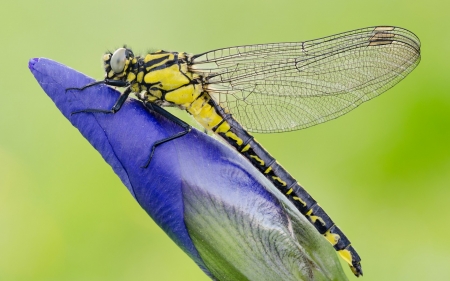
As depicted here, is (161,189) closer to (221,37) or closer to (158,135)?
(158,135)

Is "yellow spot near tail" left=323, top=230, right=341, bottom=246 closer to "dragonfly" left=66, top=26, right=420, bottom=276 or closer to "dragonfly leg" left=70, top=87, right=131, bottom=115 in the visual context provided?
"dragonfly" left=66, top=26, right=420, bottom=276

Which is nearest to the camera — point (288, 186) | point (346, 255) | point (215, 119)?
point (346, 255)

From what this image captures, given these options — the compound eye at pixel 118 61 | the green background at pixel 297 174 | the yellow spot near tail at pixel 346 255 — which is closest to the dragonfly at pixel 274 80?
the compound eye at pixel 118 61

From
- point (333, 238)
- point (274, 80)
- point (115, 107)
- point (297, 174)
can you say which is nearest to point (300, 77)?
point (274, 80)

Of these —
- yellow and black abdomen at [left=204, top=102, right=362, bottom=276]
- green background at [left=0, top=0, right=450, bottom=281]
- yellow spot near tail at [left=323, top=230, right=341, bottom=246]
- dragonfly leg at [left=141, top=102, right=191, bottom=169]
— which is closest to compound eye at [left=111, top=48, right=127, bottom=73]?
dragonfly leg at [left=141, top=102, right=191, bottom=169]

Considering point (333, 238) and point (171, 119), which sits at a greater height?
point (171, 119)

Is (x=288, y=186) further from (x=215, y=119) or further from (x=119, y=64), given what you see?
(x=119, y=64)

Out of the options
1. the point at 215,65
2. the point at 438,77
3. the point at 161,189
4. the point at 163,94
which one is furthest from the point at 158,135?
the point at 438,77

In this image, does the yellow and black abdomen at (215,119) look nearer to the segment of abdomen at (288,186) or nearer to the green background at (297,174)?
the segment of abdomen at (288,186)
